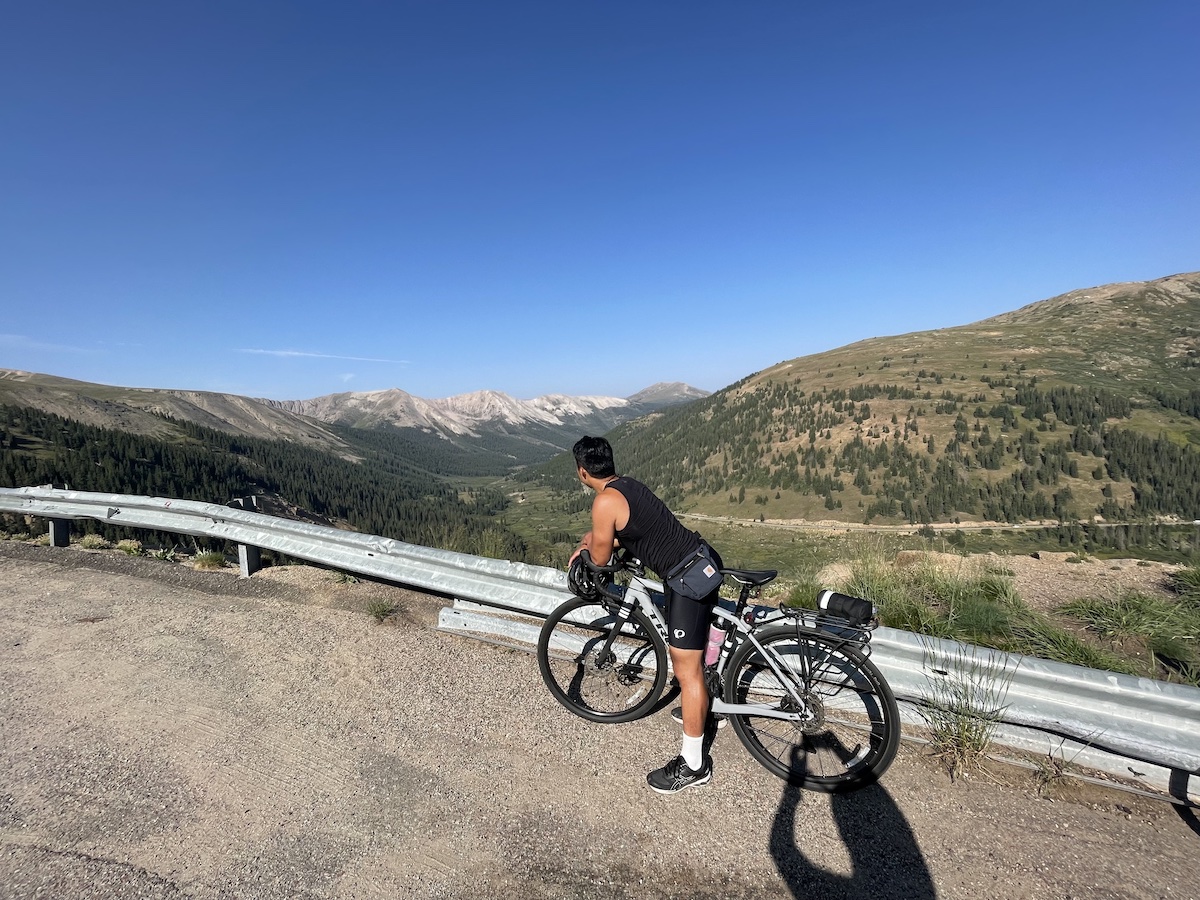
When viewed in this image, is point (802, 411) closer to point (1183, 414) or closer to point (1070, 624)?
point (1183, 414)

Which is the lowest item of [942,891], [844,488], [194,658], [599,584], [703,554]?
[844,488]

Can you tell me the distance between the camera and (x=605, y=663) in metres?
5.29

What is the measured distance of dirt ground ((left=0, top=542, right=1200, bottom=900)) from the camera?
125 inches

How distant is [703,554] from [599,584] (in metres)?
0.99

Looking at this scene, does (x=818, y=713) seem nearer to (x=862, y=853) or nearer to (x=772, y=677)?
(x=772, y=677)

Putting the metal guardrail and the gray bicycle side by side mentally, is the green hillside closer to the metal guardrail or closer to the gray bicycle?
the metal guardrail

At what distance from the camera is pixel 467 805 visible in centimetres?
380

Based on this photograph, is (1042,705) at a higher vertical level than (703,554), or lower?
A: lower

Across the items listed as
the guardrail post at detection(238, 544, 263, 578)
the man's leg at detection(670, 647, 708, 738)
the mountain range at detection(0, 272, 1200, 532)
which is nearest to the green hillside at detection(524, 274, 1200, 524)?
the mountain range at detection(0, 272, 1200, 532)

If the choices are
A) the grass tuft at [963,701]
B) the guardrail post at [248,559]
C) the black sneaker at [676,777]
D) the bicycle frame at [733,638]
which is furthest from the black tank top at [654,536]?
the guardrail post at [248,559]

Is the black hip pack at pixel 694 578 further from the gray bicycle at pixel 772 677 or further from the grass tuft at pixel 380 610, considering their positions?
the grass tuft at pixel 380 610

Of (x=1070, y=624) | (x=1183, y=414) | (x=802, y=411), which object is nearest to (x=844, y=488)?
(x=802, y=411)

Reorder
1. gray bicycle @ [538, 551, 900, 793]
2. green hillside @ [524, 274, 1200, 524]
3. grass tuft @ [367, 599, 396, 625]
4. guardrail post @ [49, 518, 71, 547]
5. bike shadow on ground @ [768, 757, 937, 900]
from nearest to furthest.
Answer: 1. bike shadow on ground @ [768, 757, 937, 900]
2. gray bicycle @ [538, 551, 900, 793]
3. grass tuft @ [367, 599, 396, 625]
4. guardrail post @ [49, 518, 71, 547]
5. green hillside @ [524, 274, 1200, 524]

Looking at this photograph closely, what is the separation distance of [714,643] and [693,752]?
84 centimetres
